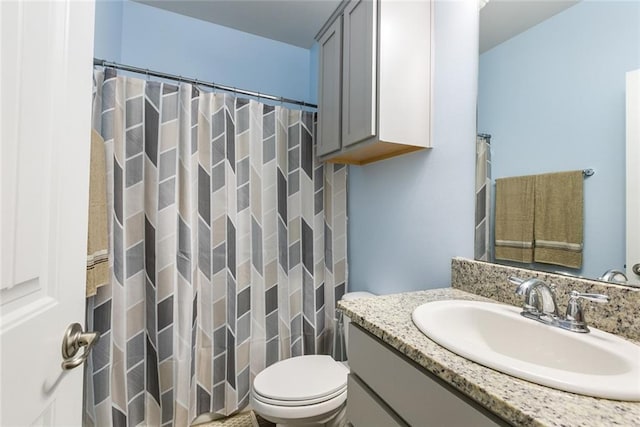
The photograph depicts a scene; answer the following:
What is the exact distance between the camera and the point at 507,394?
0.46m

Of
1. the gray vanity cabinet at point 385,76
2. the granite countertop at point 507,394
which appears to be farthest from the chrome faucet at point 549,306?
the gray vanity cabinet at point 385,76

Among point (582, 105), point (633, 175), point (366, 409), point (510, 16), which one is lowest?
point (366, 409)

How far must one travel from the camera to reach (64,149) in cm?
55

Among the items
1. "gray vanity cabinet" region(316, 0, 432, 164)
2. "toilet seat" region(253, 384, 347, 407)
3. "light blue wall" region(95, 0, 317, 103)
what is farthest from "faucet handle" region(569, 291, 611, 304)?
"light blue wall" region(95, 0, 317, 103)

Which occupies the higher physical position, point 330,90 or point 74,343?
point 330,90

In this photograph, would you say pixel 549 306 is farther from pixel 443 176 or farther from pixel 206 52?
pixel 206 52

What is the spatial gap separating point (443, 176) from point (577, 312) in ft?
2.19

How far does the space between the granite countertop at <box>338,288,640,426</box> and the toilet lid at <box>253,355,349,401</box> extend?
68cm

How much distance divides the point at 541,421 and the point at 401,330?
13.0 inches

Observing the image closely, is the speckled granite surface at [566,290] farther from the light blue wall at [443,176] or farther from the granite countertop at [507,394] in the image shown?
the granite countertop at [507,394]

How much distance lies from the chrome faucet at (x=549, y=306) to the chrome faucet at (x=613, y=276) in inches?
3.5

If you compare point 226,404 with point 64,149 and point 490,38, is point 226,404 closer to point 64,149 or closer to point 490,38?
point 64,149

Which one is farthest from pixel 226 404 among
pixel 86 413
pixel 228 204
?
pixel 228 204

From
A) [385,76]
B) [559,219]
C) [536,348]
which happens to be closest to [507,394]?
[536,348]
